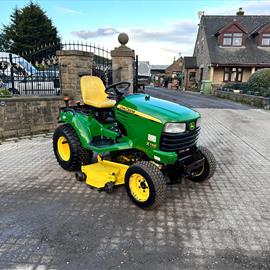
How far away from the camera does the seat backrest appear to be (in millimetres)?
4223

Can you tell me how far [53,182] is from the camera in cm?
404

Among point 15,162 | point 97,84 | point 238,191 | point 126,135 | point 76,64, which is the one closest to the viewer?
point 126,135

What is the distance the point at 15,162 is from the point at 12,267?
9.46ft

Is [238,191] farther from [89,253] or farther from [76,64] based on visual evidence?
[76,64]

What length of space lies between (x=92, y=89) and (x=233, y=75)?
2377cm

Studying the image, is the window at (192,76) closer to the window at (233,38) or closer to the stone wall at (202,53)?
the stone wall at (202,53)

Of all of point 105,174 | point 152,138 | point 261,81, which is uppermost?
point 261,81

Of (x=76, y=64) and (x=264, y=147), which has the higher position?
(x=76, y=64)

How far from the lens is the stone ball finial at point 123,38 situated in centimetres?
780

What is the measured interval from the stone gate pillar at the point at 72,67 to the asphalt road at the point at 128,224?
9.80 feet

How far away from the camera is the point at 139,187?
10.9 ft

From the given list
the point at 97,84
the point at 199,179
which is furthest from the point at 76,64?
the point at 199,179

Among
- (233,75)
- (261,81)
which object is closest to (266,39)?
(233,75)

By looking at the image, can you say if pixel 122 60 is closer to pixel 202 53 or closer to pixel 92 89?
pixel 92 89
